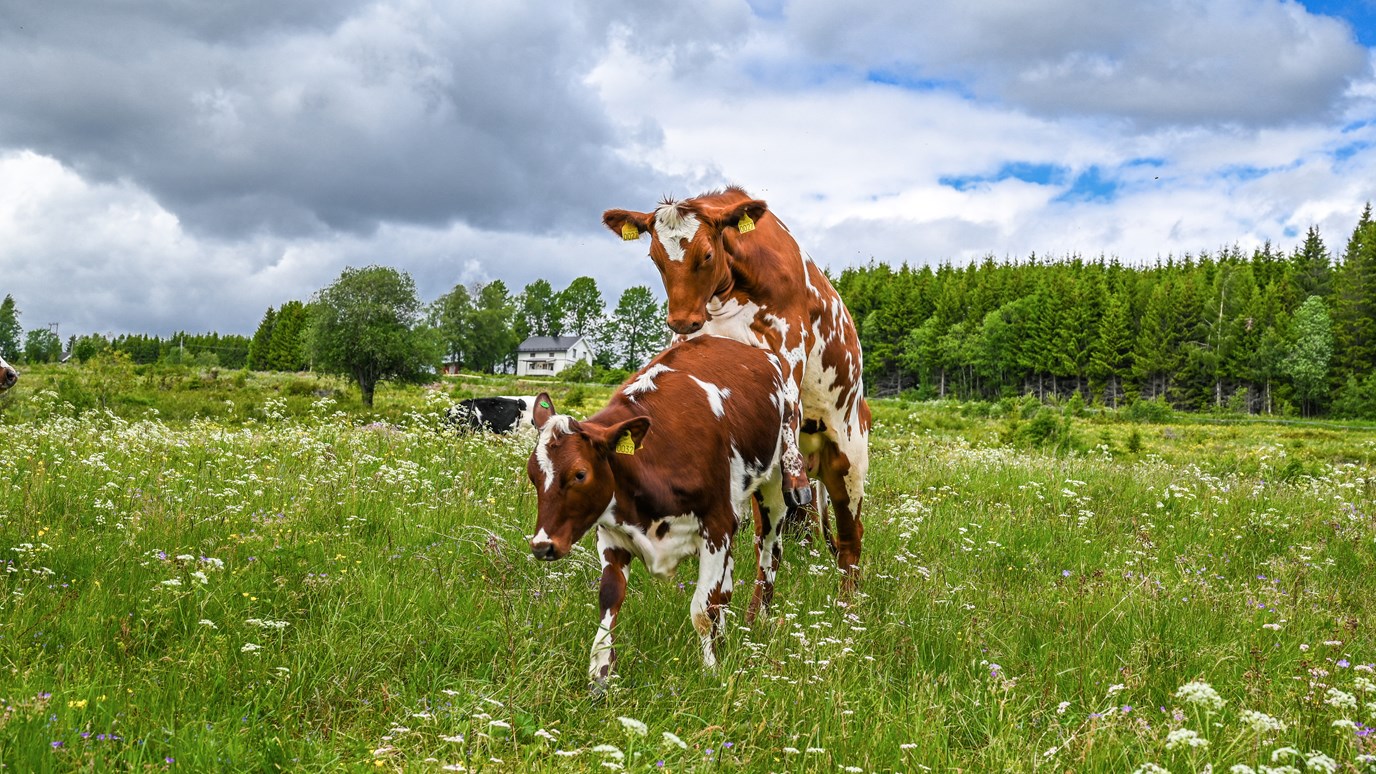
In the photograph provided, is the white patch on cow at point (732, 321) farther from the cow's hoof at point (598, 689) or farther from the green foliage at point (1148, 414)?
the green foliage at point (1148, 414)

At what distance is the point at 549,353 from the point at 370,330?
3754 inches

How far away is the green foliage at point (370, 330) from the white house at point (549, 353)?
87911mm

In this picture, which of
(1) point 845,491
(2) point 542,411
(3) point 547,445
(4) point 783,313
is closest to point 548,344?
(1) point 845,491

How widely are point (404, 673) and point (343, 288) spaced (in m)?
64.6

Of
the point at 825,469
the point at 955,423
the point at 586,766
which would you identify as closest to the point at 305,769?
the point at 586,766

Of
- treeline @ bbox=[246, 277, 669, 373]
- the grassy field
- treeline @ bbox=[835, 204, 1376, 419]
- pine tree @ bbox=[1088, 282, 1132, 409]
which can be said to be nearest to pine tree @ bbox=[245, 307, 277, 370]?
treeline @ bbox=[246, 277, 669, 373]

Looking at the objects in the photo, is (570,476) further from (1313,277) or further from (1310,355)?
(1313,277)

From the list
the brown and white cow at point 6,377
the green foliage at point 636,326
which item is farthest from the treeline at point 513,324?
the brown and white cow at point 6,377

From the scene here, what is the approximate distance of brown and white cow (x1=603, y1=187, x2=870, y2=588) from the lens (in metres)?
6.18

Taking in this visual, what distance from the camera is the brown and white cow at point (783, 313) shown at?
6180mm

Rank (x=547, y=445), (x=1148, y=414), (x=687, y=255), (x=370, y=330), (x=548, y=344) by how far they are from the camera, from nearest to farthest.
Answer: (x=547, y=445) < (x=687, y=255) < (x=370, y=330) < (x=1148, y=414) < (x=548, y=344)

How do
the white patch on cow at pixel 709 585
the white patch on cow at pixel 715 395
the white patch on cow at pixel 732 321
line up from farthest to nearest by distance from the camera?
the white patch on cow at pixel 732 321 < the white patch on cow at pixel 715 395 < the white patch on cow at pixel 709 585

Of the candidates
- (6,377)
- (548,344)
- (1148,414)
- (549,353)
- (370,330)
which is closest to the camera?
(6,377)

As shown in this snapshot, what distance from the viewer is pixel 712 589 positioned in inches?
211
